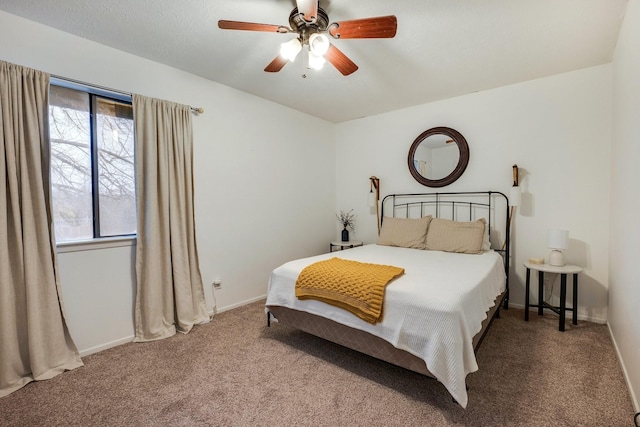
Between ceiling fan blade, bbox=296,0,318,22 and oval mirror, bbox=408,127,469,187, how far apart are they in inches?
101

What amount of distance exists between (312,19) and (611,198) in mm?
3108

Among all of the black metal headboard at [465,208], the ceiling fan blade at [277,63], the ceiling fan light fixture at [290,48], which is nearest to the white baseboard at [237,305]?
the black metal headboard at [465,208]

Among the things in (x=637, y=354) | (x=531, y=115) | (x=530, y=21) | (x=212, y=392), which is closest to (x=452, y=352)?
(x=637, y=354)

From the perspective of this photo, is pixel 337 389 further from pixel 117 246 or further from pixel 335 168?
pixel 335 168

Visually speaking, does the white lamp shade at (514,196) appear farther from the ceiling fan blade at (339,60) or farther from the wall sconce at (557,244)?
the ceiling fan blade at (339,60)

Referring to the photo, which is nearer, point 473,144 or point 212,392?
point 212,392

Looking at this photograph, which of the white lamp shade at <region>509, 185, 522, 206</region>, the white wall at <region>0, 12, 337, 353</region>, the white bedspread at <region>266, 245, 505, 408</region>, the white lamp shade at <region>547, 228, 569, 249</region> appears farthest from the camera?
the white lamp shade at <region>509, 185, 522, 206</region>

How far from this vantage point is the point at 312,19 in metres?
1.79

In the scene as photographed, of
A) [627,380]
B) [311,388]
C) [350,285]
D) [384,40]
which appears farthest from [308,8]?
[627,380]

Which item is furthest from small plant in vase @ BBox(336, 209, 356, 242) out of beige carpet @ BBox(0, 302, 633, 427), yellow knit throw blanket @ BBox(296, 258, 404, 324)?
beige carpet @ BBox(0, 302, 633, 427)

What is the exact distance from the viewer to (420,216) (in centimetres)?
402

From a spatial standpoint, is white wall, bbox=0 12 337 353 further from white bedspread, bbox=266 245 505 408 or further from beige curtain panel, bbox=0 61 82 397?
white bedspread, bbox=266 245 505 408

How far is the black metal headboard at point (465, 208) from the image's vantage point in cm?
339

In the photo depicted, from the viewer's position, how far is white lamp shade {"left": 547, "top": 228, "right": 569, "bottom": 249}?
2744 mm
